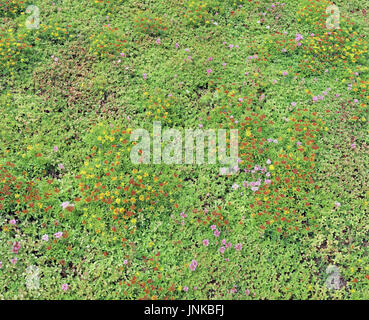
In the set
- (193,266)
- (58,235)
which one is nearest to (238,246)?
(193,266)

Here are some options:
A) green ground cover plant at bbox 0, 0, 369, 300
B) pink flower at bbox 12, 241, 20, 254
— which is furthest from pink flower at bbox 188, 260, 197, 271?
pink flower at bbox 12, 241, 20, 254

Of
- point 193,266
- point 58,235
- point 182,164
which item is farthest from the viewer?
point 182,164

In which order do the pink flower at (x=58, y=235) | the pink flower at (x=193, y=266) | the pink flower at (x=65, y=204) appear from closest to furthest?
1. the pink flower at (x=193, y=266)
2. the pink flower at (x=58, y=235)
3. the pink flower at (x=65, y=204)

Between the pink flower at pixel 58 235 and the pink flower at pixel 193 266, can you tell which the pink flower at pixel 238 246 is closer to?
the pink flower at pixel 193 266

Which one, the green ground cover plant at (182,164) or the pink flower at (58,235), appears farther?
the pink flower at (58,235)

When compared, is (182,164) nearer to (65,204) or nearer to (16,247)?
(65,204)

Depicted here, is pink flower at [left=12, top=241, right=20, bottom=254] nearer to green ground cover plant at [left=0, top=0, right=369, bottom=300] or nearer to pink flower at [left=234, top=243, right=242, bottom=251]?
green ground cover plant at [left=0, top=0, right=369, bottom=300]

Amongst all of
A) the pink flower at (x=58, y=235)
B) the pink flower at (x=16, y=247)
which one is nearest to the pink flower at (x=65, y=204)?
the pink flower at (x=58, y=235)

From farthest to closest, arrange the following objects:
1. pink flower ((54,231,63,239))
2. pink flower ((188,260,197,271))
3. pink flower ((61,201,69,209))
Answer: pink flower ((61,201,69,209)), pink flower ((54,231,63,239)), pink flower ((188,260,197,271))

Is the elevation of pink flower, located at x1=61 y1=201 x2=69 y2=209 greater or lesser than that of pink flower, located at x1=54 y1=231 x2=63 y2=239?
greater

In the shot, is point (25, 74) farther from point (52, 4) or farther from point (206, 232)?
point (206, 232)

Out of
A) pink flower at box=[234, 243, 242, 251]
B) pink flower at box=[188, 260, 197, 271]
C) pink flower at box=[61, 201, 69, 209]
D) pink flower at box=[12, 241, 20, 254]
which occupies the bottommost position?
pink flower at box=[188, 260, 197, 271]

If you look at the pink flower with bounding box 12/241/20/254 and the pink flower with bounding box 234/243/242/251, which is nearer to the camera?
the pink flower with bounding box 12/241/20/254
